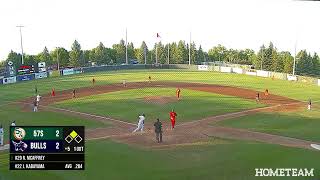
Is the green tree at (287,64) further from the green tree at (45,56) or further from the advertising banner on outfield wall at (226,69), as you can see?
the green tree at (45,56)

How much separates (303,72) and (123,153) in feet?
143

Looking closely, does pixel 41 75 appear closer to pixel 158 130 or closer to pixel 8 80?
pixel 8 80

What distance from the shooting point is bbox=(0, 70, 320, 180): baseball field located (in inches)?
444

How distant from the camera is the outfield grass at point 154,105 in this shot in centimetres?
2070

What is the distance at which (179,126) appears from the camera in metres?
18.0

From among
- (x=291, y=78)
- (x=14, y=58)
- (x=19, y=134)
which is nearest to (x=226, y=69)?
(x=291, y=78)

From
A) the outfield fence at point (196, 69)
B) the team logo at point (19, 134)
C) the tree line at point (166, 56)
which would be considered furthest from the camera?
the tree line at point (166, 56)

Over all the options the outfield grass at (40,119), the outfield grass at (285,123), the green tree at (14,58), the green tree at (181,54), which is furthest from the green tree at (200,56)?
the outfield grass at (40,119)

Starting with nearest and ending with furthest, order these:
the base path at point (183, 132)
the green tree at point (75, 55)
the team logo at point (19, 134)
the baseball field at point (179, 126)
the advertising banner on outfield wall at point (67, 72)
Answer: the team logo at point (19, 134) < the baseball field at point (179, 126) < the base path at point (183, 132) < the advertising banner on outfield wall at point (67, 72) < the green tree at point (75, 55)

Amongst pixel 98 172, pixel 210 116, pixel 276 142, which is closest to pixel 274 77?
pixel 210 116

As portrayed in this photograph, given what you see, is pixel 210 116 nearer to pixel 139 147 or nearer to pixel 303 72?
pixel 139 147

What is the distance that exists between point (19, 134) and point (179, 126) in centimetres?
948

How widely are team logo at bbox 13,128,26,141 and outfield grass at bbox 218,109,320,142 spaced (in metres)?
11.0
